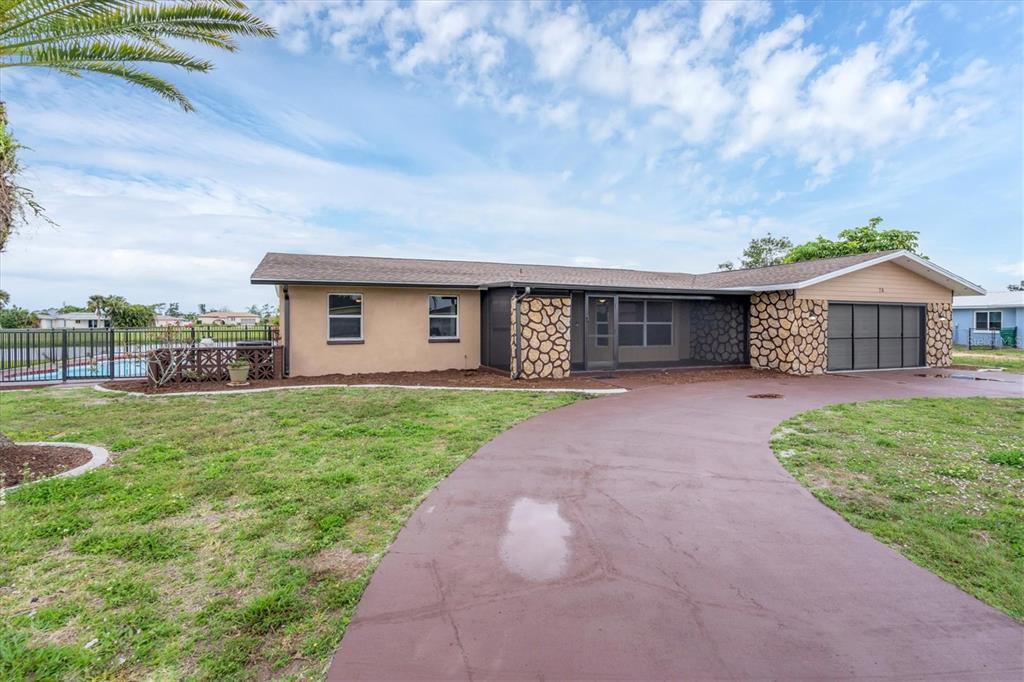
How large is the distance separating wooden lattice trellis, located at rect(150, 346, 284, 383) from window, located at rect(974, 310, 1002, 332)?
3497 cm

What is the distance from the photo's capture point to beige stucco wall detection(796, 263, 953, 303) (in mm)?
13573

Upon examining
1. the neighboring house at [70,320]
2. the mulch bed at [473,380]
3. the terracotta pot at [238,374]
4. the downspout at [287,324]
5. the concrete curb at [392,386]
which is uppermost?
the neighboring house at [70,320]

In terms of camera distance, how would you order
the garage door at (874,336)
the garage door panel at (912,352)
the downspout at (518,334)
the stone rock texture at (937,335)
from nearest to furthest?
the downspout at (518,334) < the garage door at (874,336) < the garage door panel at (912,352) < the stone rock texture at (937,335)

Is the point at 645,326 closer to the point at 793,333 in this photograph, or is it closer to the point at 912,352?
the point at 793,333

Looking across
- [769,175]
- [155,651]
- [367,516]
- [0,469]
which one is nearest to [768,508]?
[367,516]

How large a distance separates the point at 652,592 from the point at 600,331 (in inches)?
485

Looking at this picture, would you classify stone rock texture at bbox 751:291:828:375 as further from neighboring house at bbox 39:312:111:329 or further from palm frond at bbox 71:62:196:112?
neighboring house at bbox 39:312:111:329

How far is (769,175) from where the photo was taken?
21281mm

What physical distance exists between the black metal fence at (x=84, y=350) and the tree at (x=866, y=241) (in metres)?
29.3

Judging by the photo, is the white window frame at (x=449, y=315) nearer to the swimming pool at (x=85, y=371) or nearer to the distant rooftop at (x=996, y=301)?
the swimming pool at (x=85, y=371)

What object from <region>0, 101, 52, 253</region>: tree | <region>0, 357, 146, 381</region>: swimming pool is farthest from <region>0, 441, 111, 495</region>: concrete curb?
<region>0, 357, 146, 381</region>: swimming pool

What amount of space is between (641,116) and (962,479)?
→ 15.2m

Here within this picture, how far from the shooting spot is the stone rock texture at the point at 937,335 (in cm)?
1544

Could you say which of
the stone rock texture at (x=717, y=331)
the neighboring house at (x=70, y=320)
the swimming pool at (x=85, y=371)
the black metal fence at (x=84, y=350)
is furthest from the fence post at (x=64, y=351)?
the neighboring house at (x=70, y=320)
